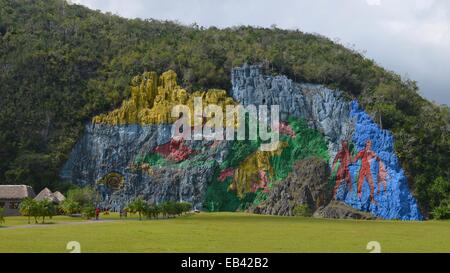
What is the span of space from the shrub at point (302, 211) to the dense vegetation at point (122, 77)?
14825 millimetres

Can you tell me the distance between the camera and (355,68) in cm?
9781

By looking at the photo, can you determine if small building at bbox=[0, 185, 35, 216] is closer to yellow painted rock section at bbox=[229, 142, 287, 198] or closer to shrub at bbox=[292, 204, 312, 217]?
yellow painted rock section at bbox=[229, 142, 287, 198]

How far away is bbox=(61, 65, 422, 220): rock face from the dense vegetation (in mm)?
3042

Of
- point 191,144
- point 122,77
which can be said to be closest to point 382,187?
point 191,144

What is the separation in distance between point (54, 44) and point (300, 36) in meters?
45.2

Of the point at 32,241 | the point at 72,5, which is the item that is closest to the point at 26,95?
the point at 72,5

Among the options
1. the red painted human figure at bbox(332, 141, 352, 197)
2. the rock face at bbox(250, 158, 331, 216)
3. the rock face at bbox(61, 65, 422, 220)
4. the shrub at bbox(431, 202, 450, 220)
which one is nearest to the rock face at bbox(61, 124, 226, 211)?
the rock face at bbox(61, 65, 422, 220)

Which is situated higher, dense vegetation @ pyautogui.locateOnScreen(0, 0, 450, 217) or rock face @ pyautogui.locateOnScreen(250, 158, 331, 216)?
dense vegetation @ pyautogui.locateOnScreen(0, 0, 450, 217)

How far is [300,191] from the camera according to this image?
79125mm

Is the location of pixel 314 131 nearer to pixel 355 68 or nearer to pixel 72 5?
pixel 355 68

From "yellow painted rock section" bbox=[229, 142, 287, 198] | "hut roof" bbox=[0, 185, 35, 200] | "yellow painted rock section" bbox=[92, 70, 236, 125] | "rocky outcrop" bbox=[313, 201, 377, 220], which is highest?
"yellow painted rock section" bbox=[92, 70, 236, 125]

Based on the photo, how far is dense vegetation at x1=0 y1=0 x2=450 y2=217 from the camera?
83250mm

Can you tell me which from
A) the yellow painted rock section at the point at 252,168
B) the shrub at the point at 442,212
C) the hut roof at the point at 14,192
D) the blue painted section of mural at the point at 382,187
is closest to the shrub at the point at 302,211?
the blue painted section of mural at the point at 382,187

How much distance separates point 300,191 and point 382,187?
35.5 ft
